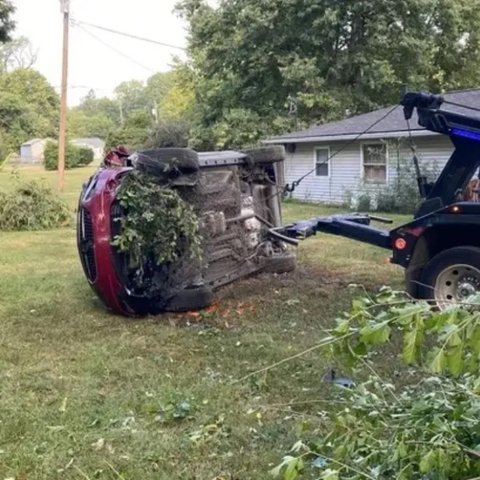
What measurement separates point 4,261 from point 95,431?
719 centimetres

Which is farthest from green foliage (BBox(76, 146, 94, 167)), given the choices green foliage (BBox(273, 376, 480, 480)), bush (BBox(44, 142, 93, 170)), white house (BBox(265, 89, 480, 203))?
green foliage (BBox(273, 376, 480, 480))

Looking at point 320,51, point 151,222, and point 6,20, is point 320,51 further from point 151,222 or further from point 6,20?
point 151,222

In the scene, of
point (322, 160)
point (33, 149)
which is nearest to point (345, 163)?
point (322, 160)

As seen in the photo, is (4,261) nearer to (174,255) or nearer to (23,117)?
(174,255)

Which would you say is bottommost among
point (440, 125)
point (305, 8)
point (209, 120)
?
point (440, 125)

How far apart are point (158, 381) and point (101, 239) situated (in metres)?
1.98

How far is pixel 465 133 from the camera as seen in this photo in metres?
6.35

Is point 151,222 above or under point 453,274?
above

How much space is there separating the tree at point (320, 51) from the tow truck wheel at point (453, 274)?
19829mm

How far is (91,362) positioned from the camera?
5.35 m

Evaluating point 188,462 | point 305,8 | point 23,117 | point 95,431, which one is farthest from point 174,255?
point 23,117

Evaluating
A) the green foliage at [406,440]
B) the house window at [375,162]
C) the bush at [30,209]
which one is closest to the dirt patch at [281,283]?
the green foliage at [406,440]

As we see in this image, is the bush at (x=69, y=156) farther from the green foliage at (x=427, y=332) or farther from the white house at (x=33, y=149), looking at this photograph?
the green foliage at (x=427, y=332)

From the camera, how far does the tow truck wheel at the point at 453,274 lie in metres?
6.23
